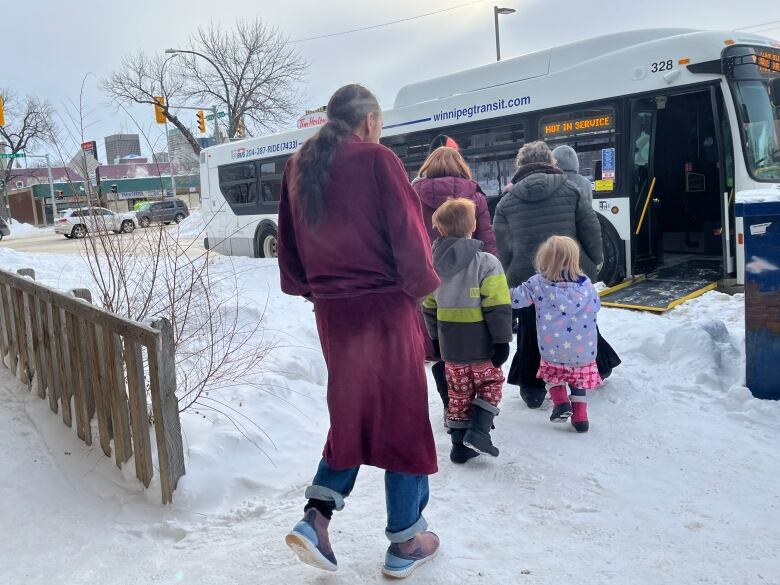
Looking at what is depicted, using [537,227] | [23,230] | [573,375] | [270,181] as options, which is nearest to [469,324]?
[573,375]

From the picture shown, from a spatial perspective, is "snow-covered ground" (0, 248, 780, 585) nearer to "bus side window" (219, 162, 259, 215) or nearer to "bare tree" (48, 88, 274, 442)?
"bare tree" (48, 88, 274, 442)

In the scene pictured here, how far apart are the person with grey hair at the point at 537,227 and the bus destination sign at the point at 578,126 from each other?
4457 mm

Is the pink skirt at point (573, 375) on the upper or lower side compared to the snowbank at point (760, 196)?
lower

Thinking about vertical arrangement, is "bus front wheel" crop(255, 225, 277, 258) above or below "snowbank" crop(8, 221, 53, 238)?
below

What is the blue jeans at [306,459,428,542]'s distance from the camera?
269 cm

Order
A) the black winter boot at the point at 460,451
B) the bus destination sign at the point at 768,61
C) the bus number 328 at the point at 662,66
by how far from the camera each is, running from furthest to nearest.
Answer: the bus number 328 at the point at 662,66
the bus destination sign at the point at 768,61
the black winter boot at the point at 460,451

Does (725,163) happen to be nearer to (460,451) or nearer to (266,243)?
(460,451)

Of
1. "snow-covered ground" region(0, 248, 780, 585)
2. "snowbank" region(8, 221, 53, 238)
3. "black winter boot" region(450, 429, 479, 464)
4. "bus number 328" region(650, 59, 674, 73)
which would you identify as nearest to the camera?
"snow-covered ground" region(0, 248, 780, 585)

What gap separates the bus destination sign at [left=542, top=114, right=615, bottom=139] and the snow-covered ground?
4.50 meters

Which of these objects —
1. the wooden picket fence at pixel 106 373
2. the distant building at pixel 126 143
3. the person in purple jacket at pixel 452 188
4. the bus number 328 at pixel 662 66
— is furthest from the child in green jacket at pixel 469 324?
the bus number 328 at pixel 662 66

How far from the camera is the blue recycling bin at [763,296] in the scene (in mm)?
4434

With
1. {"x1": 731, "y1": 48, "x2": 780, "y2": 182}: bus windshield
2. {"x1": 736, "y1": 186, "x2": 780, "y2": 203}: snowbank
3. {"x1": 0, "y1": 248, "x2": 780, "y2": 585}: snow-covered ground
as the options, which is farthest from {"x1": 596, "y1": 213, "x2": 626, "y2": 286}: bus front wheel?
{"x1": 736, "y1": 186, "x2": 780, "y2": 203}: snowbank

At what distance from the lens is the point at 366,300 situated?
257cm

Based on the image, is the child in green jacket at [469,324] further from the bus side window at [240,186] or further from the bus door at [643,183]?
the bus side window at [240,186]
